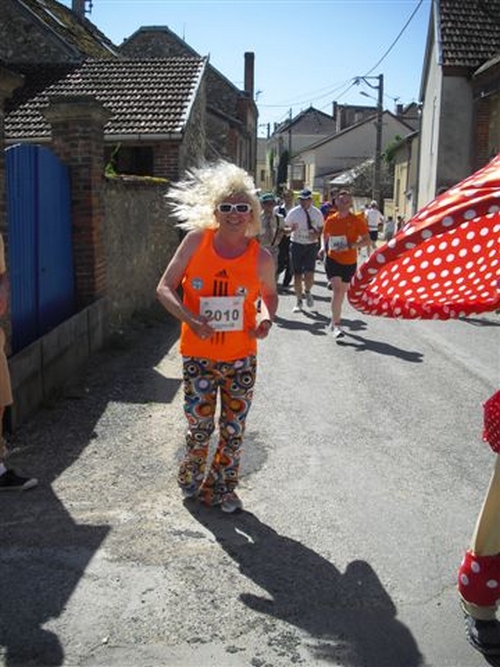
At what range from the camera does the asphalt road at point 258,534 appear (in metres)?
3.00

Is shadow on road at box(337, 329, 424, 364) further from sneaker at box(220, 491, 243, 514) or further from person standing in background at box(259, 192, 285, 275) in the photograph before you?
sneaker at box(220, 491, 243, 514)

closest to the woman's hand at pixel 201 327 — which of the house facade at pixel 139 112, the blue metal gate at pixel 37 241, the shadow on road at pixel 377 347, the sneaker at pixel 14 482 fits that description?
the sneaker at pixel 14 482

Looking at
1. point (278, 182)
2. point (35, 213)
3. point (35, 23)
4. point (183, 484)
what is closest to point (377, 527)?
point (183, 484)

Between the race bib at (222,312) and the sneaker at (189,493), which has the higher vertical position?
the race bib at (222,312)

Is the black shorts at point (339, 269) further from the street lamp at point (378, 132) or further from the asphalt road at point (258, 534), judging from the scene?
the street lamp at point (378, 132)

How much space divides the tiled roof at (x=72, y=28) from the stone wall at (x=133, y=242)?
359 inches

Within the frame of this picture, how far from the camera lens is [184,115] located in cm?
1527

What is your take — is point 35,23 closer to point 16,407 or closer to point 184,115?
point 184,115

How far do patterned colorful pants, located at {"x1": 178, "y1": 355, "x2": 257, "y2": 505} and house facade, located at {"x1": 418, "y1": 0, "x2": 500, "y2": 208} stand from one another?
62.4ft

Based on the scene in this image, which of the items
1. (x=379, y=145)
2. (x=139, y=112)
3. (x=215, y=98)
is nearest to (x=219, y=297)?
(x=139, y=112)

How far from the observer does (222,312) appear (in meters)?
3.96

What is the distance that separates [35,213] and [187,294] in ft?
11.0

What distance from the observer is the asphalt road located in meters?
A: 3.00

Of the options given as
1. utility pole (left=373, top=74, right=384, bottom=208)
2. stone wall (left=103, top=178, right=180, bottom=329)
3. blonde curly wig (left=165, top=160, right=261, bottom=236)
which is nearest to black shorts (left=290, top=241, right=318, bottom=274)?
stone wall (left=103, top=178, right=180, bottom=329)
